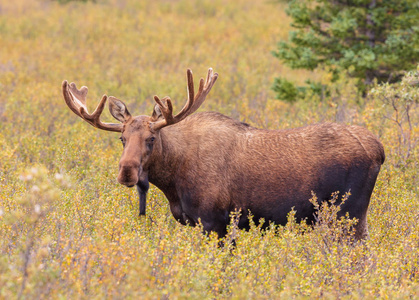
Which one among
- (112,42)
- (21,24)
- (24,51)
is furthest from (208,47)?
(21,24)

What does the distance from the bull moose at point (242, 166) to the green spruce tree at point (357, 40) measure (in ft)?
19.7

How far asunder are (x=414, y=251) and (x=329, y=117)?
5.50 m

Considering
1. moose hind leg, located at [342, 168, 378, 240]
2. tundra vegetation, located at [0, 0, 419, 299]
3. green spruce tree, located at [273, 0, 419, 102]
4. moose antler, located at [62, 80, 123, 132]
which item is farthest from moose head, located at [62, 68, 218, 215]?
green spruce tree, located at [273, 0, 419, 102]

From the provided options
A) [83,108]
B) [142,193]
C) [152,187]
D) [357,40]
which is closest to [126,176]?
[142,193]

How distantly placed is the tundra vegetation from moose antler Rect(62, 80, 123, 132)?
0.86m

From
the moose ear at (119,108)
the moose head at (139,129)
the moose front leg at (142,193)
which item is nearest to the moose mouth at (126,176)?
the moose head at (139,129)

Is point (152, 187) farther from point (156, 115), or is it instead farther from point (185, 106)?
point (185, 106)

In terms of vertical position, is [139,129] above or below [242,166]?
above

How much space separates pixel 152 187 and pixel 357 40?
294 inches

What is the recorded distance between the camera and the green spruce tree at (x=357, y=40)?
11812mm

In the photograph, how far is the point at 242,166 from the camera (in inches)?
248

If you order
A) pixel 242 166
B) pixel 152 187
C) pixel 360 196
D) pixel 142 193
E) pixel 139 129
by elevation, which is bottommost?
pixel 152 187

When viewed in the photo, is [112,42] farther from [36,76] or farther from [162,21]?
[36,76]

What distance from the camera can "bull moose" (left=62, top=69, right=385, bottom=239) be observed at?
19.8 ft
